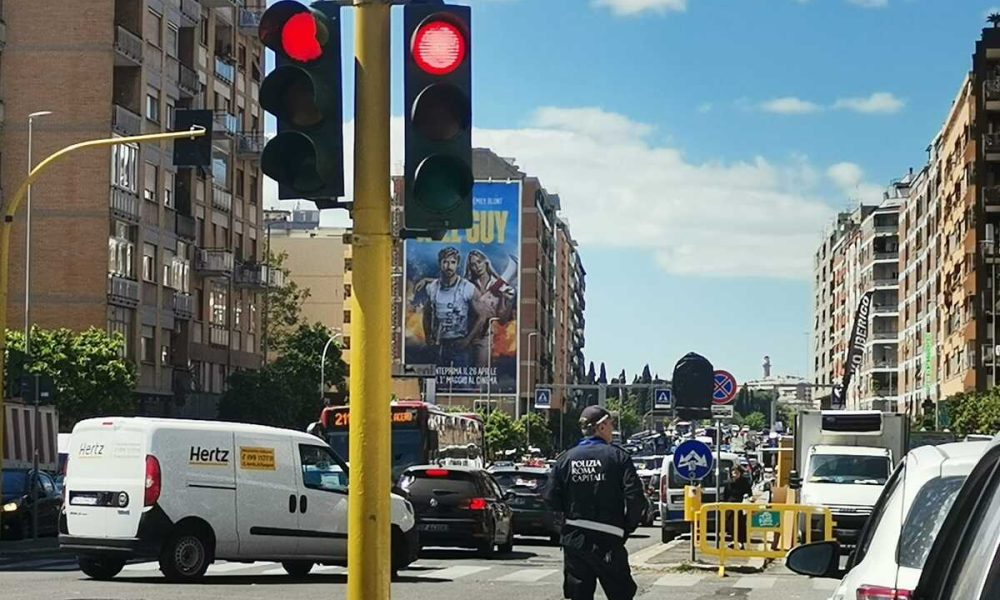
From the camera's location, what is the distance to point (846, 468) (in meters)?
35.2

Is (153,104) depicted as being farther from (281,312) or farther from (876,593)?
(876,593)

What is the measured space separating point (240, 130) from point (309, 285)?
209ft

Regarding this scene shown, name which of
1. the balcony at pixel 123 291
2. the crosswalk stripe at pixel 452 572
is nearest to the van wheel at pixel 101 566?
the crosswalk stripe at pixel 452 572

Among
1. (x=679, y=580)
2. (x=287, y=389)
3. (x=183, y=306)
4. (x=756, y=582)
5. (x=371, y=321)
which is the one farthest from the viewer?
(x=287, y=389)

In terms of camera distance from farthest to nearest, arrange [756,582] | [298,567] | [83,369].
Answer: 1. [83,369]
2. [756,582]
3. [298,567]

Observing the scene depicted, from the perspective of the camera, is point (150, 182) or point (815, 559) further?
point (150, 182)

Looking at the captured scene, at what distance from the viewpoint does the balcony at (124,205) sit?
65.4 metres

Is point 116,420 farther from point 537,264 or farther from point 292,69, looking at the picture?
point 537,264

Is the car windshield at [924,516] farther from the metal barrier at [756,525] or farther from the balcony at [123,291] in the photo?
the balcony at [123,291]

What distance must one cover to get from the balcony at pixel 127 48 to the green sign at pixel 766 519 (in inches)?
1739

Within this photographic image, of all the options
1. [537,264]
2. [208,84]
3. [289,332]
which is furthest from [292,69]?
[537,264]

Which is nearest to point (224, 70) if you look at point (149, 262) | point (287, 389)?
point (149, 262)

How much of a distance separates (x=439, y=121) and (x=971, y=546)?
3.76 m

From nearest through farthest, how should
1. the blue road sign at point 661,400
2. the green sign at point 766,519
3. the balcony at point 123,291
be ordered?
1. the green sign at point 766,519
2. the blue road sign at point 661,400
3. the balcony at point 123,291
